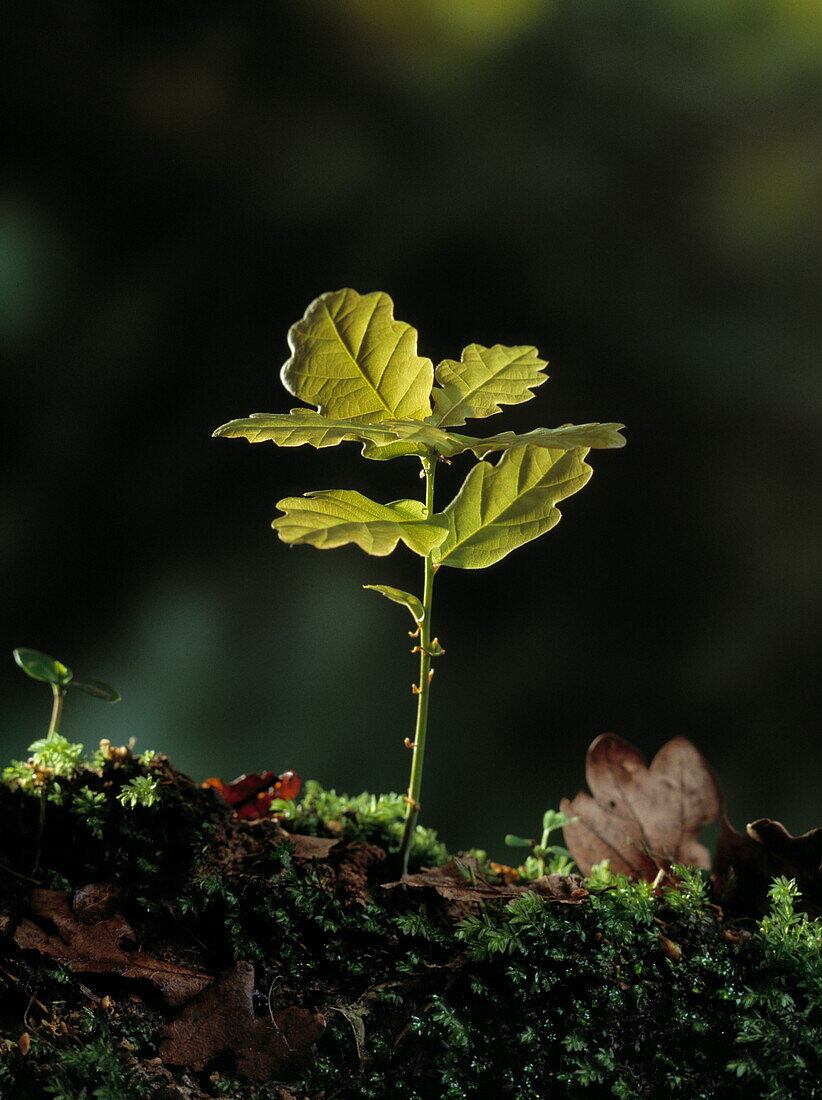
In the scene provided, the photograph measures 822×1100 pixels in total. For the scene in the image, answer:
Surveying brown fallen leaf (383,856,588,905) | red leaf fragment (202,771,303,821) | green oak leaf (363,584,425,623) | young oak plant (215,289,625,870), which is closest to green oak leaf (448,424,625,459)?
young oak plant (215,289,625,870)

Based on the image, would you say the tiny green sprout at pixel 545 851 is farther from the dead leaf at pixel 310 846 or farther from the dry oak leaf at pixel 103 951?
the dry oak leaf at pixel 103 951

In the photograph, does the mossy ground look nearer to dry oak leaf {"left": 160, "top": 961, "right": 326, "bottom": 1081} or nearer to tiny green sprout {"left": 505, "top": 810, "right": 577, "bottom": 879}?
dry oak leaf {"left": 160, "top": 961, "right": 326, "bottom": 1081}

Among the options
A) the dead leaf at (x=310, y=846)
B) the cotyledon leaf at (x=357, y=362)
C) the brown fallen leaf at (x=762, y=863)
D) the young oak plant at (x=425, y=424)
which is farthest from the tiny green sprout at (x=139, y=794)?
the brown fallen leaf at (x=762, y=863)

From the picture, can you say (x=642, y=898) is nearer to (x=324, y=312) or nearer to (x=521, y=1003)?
(x=521, y=1003)

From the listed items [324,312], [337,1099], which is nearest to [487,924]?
[337,1099]

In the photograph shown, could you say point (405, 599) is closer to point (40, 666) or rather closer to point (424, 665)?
point (424, 665)

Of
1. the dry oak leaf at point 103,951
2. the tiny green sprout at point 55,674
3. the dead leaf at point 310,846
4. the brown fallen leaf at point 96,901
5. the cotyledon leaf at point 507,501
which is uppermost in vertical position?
the cotyledon leaf at point 507,501
